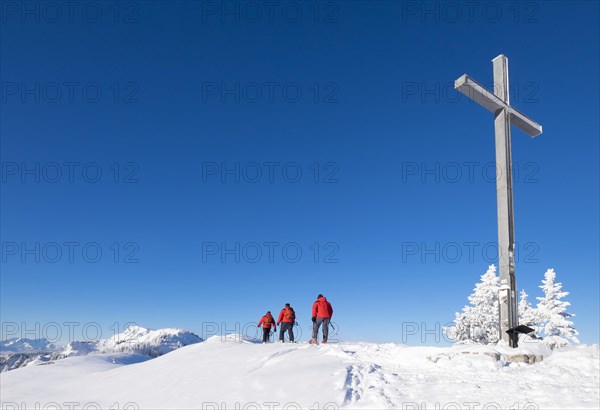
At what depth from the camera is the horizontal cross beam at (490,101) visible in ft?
38.9

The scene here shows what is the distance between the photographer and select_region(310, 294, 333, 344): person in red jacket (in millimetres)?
15493

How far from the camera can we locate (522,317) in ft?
132

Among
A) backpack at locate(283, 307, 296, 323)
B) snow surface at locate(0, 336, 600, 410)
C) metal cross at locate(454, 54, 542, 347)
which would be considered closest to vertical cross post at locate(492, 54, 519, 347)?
metal cross at locate(454, 54, 542, 347)

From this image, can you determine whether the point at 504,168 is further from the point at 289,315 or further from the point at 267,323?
the point at 267,323

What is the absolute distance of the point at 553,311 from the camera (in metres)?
37.0

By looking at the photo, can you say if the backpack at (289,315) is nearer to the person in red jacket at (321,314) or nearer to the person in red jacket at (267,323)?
the person in red jacket at (267,323)

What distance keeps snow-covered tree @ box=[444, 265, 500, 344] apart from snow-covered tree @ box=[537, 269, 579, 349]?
3.73 metres

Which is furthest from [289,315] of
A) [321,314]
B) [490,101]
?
[490,101]

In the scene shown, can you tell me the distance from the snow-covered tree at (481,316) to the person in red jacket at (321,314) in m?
26.1

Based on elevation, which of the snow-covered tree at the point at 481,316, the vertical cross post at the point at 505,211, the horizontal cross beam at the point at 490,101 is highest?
the horizontal cross beam at the point at 490,101

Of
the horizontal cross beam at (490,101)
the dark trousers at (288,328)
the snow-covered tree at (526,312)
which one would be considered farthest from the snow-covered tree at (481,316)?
the horizontal cross beam at (490,101)

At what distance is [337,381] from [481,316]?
35218 mm

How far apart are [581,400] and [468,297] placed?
123 feet

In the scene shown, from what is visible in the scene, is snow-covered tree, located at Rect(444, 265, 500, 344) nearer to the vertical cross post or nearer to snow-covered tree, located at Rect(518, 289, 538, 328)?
snow-covered tree, located at Rect(518, 289, 538, 328)
